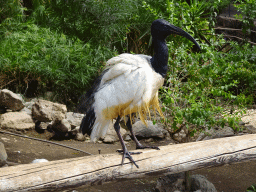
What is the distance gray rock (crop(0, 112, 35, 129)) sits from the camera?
550 centimetres

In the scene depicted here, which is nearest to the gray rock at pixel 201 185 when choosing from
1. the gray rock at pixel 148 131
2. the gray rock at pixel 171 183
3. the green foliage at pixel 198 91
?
the gray rock at pixel 171 183

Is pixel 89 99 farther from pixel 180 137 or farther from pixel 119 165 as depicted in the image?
pixel 180 137

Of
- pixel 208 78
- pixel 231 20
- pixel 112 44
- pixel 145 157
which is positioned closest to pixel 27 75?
pixel 112 44

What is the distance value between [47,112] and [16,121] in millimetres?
543

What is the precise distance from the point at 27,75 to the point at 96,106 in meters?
4.26

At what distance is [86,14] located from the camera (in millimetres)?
5367

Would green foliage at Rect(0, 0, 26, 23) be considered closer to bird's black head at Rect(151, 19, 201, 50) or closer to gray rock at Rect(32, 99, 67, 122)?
gray rock at Rect(32, 99, 67, 122)

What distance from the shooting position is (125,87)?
2.62 m

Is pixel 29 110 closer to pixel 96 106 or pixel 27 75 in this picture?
pixel 27 75

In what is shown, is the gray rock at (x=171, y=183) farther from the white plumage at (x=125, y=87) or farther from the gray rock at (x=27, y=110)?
the gray rock at (x=27, y=110)

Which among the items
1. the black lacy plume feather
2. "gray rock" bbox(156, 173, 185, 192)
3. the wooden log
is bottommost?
"gray rock" bbox(156, 173, 185, 192)

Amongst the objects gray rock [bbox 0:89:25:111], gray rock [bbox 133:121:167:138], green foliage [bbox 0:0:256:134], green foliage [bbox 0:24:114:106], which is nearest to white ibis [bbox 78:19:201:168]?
green foliage [bbox 0:0:256:134]

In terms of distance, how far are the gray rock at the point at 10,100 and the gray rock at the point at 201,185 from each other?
3.46 meters

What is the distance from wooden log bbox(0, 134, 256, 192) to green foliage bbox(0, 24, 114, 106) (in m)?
4.01
